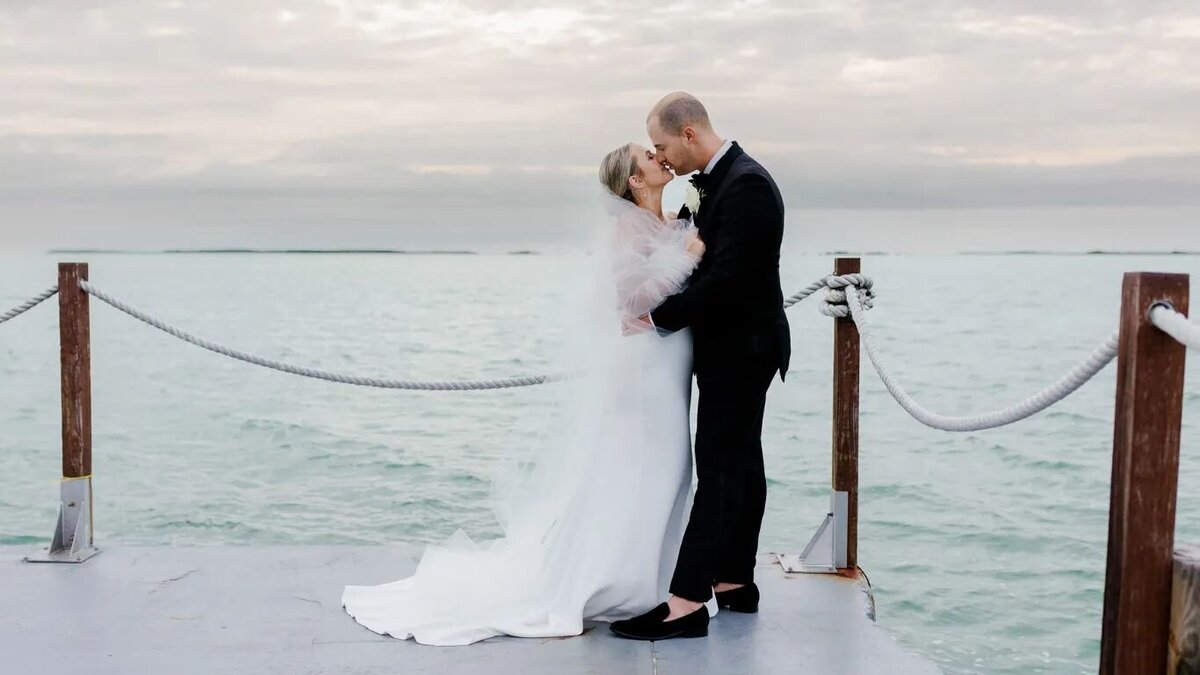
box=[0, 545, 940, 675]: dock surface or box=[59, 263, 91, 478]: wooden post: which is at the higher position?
box=[59, 263, 91, 478]: wooden post

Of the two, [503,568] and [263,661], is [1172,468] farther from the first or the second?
[263,661]

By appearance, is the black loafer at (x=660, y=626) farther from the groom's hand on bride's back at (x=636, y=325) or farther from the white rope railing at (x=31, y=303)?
the white rope railing at (x=31, y=303)

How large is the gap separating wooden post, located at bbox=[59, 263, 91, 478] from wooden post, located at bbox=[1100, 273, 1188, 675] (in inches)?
156

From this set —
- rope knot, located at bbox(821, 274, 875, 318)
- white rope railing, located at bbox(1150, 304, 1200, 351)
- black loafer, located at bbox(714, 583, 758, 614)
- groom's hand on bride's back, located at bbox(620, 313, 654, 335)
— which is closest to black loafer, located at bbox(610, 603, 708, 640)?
black loafer, located at bbox(714, 583, 758, 614)

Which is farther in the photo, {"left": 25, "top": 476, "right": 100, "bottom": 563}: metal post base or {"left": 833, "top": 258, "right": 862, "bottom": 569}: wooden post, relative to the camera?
{"left": 25, "top": 476, "right": 100, "bottom": 563}: metal post base

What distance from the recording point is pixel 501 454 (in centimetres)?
499

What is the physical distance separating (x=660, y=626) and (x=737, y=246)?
130 cm

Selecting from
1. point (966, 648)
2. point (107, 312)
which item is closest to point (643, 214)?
point (966, 648)

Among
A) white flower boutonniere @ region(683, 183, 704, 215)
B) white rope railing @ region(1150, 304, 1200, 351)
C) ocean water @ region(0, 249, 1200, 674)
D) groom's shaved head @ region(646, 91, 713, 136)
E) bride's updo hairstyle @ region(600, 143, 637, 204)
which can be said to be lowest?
ocean water @ region(0, 249, 1200, 674)

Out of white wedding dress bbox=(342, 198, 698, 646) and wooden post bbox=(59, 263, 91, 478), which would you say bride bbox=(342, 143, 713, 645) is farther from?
wooden post bbox=(59, 263, 91, 478)

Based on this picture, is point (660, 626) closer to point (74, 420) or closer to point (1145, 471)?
point (1145, 471)

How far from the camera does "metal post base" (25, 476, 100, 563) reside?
4.53 meters

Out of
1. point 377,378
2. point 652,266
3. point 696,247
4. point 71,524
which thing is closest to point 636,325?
point 652,266

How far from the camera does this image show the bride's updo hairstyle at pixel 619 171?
3.67 metres
